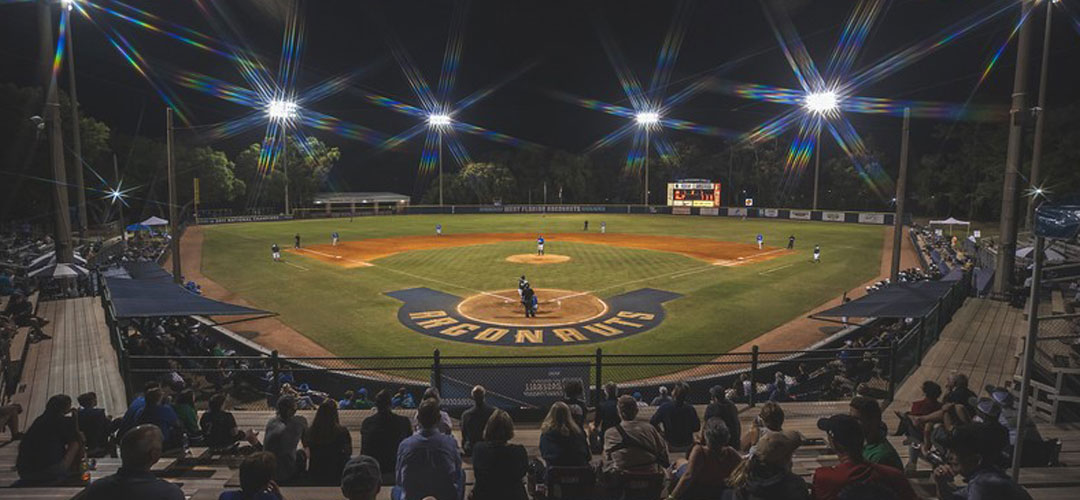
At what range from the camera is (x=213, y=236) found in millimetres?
55562

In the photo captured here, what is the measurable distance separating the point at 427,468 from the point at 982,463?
Answer: 449 centimetres

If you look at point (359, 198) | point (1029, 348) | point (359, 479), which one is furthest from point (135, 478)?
point (359, 198)

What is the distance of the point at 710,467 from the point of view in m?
5.04

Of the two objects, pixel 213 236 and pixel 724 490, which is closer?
pixel 724 490

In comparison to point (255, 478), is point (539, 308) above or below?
below

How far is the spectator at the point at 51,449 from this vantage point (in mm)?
6395

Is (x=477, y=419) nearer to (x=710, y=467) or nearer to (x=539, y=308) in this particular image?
(x=710, y=467)

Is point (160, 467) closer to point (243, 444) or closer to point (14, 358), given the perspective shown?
point (243, 444)

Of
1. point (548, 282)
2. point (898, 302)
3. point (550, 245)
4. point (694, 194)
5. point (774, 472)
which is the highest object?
point (694, 194)

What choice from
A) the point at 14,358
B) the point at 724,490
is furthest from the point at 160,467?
the point at 14,358

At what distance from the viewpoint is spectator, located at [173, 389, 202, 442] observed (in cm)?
849

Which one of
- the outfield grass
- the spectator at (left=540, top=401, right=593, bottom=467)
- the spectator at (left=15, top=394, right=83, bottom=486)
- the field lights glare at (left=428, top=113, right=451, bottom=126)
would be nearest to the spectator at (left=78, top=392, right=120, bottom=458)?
the spectator at (left=15, top=394, right=83, bottom=486)

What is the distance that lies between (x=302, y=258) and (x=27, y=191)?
26.8 meters

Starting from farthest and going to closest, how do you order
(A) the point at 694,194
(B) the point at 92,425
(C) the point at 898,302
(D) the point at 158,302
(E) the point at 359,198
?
(E) the point at 359,198, (A) the point at 694,194, (C) the point at 898,302, (D) the point at 158,302, (B) the point at 92,425
